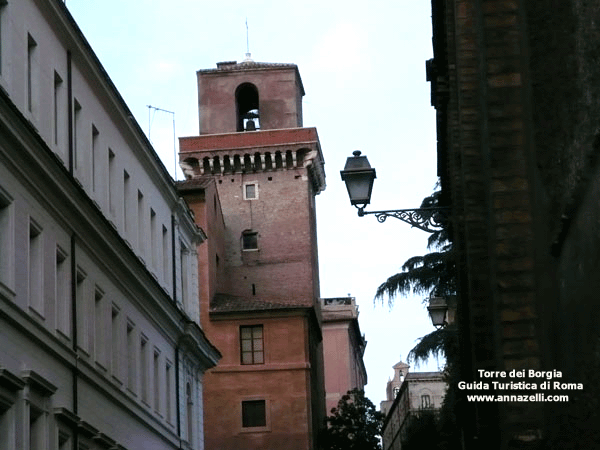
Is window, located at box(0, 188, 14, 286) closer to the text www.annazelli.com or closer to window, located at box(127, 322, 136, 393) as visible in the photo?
the text www.annazelli.com

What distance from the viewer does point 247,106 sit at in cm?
7706

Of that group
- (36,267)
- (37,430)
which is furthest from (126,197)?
(37,430)

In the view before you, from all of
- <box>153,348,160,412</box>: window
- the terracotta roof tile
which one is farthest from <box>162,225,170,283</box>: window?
the terracotta roof tile

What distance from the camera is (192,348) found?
42812 mm

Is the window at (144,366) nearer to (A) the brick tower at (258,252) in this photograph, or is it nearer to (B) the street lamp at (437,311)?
(B) the street lamp at (437,311)

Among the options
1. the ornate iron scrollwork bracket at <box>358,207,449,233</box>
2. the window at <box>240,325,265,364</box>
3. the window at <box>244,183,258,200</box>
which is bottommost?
the ornate iron scrollwork bracket at <box>358,207,449,233</box>

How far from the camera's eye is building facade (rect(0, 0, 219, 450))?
23.9 meters

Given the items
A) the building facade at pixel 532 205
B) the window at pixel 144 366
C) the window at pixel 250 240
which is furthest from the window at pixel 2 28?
the window at pixel 250 240

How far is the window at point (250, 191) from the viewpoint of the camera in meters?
70.9

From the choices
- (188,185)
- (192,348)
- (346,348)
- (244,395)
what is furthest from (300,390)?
(346,348)

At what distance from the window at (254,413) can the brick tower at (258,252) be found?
4 centimetres

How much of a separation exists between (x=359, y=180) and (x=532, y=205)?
3.20m

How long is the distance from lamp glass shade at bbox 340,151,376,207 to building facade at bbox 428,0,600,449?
1.33 m

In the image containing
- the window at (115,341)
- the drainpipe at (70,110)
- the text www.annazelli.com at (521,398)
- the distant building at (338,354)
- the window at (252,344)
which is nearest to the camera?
the text www.annazelli.com at (521,398)
